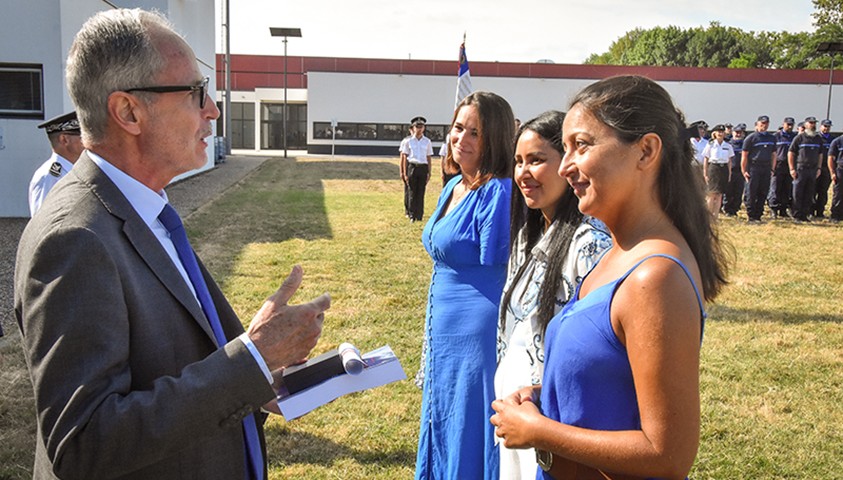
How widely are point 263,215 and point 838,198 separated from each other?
13.3m

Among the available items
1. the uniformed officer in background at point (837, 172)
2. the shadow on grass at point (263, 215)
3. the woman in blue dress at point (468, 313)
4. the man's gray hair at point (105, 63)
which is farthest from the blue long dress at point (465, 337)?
the uniformed officer in background at point (837, 172)

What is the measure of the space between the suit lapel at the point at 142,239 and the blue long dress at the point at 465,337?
169 cm

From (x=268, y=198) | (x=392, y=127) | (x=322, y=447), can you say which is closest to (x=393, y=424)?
(x=322, y=447)

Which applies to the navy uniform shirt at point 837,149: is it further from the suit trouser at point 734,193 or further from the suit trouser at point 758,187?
the suit trouser at point 734,193

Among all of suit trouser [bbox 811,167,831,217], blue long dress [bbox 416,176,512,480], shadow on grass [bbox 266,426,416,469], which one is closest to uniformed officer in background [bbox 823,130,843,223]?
suit trouser [bbox 811,167,831,217]

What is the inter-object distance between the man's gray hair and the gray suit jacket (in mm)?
141

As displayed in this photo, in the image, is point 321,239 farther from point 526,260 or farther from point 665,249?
point 665,249

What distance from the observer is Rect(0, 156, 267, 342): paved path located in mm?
7464

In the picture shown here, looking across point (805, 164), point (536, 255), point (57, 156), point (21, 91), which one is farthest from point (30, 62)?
point (805, 164)

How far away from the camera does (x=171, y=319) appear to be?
159 cm

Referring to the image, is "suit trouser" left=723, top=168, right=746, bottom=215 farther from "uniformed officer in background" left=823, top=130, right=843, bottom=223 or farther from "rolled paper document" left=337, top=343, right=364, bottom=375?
"rolled paper document" left=337, top=343, right=364, bottom=375

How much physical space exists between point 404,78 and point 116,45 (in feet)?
140

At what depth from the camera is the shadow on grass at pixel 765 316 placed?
7.71 m

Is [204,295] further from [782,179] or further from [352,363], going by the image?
[782,179]
